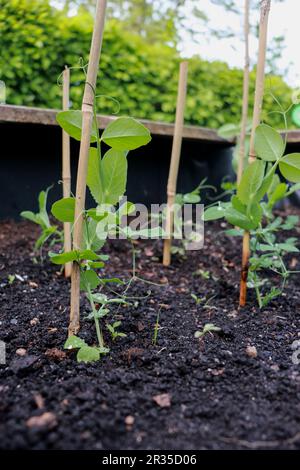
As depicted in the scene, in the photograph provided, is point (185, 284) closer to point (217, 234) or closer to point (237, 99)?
point (217, 234)

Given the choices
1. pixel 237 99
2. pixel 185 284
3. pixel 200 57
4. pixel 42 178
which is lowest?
pixel 185 284

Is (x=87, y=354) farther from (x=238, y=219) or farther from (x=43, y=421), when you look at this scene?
(x=238, y=219)

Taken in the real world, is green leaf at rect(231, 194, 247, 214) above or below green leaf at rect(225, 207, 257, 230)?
above

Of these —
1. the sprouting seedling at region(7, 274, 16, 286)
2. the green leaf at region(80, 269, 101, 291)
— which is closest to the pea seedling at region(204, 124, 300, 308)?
the green leaf at region(80, 269, 101, 291)

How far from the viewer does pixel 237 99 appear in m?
2.71

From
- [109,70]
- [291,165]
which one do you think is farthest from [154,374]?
[109,70]

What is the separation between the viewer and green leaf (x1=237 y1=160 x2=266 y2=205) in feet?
3.61

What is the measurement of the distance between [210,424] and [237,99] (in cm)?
233

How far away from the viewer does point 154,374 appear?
927 millimetres

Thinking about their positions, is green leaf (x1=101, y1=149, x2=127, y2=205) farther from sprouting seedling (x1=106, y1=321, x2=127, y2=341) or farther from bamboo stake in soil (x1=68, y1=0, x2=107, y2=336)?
sprouting seedling (x1=106, y1=321, x2=127, y2=341)

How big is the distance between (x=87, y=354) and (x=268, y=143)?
0.70 meters

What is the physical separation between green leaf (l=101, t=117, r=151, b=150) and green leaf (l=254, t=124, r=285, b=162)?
351 mm

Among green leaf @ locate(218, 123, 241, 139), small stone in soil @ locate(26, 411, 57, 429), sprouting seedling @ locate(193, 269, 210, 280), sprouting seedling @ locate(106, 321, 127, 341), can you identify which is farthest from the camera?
green leaf @ locate(218, 123, 241, 139)
